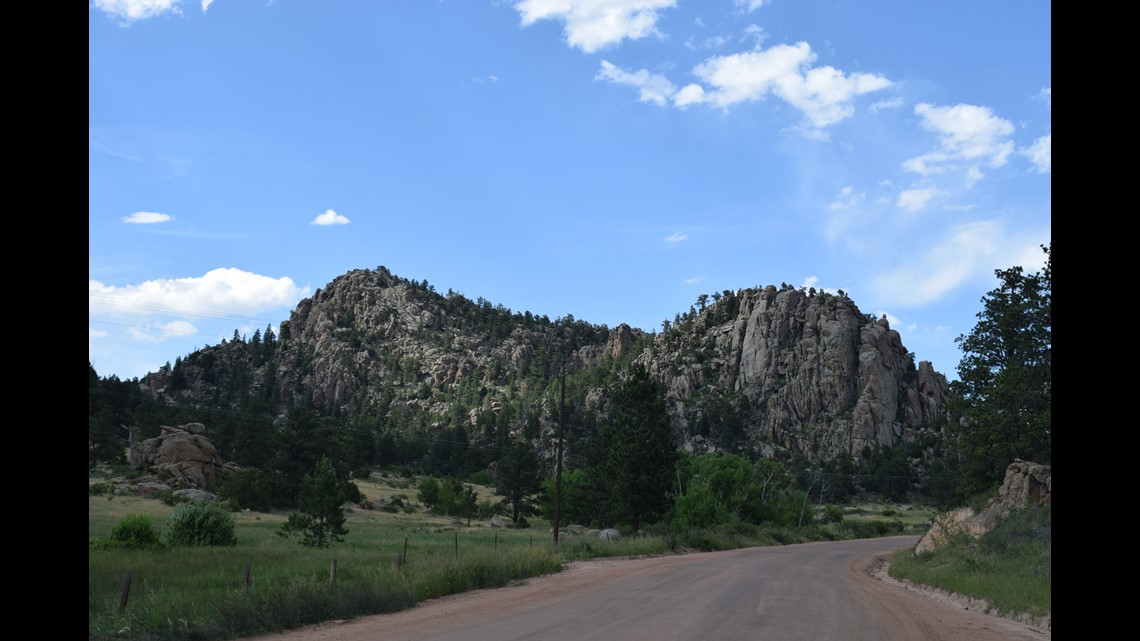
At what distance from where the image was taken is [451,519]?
7512cm

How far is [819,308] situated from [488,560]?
14262 centimetres

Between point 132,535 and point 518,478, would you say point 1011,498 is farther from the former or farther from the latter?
point 518,478

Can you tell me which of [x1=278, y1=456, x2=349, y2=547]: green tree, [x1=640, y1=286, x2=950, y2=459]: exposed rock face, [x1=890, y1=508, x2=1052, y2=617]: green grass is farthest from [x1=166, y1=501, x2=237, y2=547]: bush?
[x1=640, y1=286, x2=950, y2=459]: exposed rock face

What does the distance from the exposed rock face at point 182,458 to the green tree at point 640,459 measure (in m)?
40.2

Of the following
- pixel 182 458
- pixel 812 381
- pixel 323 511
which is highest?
pixel 812 381

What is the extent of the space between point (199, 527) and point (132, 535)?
4.11 m

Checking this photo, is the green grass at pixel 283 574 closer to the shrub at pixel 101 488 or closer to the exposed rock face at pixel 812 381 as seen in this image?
the shrub at pixel 101 488

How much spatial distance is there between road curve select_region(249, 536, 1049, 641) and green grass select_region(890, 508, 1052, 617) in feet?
3.26

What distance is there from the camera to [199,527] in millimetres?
34750

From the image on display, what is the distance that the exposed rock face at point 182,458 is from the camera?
70.1 metres

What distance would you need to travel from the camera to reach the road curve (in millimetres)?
12781

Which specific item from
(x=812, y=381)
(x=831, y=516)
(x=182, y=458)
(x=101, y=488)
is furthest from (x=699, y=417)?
(x=101, y=488)
